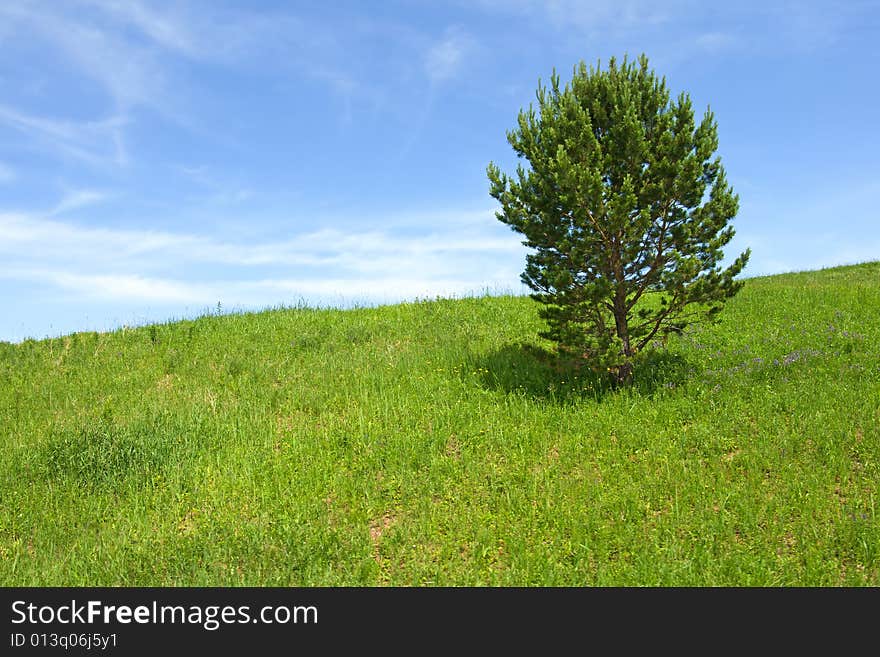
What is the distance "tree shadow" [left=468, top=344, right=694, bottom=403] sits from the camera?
11883 millimetres

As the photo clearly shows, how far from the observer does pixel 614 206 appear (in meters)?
10.7

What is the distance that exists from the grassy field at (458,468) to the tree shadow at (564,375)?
0.25 feet

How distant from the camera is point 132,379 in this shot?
15344 mm

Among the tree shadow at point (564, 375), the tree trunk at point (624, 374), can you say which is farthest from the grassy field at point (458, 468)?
the tree trunk at point (624, 374)

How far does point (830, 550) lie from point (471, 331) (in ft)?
35.8

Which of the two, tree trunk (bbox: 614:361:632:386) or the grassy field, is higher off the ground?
tree trunk (bbox: 614:361:632:386)

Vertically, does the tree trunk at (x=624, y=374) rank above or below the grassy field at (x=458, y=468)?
above

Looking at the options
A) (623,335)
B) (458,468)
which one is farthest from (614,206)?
(458,468)

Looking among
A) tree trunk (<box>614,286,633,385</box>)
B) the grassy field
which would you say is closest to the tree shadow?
the grassy field

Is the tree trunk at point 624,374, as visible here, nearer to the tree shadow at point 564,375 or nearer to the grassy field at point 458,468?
the tree shadow at point 564,375

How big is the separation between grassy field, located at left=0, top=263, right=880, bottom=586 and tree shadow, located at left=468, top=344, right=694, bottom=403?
8cm

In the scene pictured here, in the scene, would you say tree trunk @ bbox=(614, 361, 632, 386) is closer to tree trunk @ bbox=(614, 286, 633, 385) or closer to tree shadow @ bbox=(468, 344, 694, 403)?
tree trunk @ bbox=(614, 286, 633, 385)

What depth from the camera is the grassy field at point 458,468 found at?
7.21m
